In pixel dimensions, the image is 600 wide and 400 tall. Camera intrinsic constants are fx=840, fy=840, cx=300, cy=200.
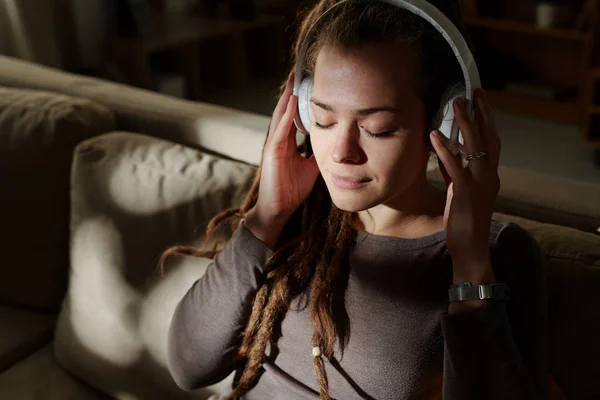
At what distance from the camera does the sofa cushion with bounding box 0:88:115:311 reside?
1.73 m

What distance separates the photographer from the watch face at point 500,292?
101cm

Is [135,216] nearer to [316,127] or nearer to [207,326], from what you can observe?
[207,326]

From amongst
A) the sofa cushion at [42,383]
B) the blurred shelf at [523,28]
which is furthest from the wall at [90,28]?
the sofa cushion at [42,383]

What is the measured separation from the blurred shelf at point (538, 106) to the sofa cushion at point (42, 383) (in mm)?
2862

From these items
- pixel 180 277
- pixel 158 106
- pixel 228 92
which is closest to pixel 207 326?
pixel 180 277

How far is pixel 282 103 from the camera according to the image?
117 cm

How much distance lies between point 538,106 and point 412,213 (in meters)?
3.08

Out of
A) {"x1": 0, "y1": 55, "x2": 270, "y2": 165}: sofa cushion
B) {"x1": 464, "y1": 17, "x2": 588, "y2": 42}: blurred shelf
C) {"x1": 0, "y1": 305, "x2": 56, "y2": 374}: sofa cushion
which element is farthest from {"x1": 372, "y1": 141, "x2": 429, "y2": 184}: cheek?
{"x1": 464, "y1": 17, "x2": 588, "y2": 42}: blurred shelf

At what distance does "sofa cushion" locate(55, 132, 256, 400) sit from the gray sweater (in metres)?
0.22

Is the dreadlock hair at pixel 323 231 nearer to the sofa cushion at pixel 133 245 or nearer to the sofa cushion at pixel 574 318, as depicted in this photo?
the sofa cushion at pixel 133 245

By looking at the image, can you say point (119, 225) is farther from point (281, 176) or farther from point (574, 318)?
point (574, 318)

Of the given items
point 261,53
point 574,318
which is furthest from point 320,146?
point 261,53

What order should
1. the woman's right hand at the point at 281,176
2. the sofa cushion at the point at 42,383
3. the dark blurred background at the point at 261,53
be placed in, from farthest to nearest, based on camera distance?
the dark blurred background at the point at 261,53 → the sofa cushion at the point at 42,383 → the woman's right hand at the point at 281,176

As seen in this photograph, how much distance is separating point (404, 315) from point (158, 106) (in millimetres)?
937
